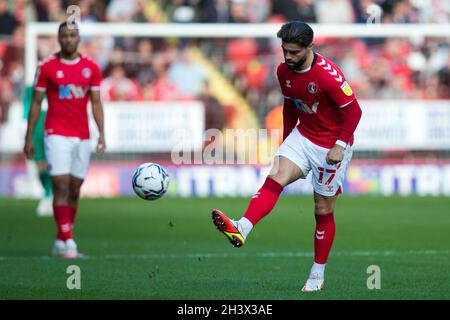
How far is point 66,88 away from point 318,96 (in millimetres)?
4062

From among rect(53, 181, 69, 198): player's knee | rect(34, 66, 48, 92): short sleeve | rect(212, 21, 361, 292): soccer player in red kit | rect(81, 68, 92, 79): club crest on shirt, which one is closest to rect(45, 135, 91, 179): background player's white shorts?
rect(53, 181, 69, 198): player's knee

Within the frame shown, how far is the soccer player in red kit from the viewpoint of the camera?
8906mm

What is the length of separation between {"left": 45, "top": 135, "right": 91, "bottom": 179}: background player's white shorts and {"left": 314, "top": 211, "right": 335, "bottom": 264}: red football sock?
3.77 m

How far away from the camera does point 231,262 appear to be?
11.5 m

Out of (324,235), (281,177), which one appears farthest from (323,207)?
(281,177)

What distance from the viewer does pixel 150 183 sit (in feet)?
33.3

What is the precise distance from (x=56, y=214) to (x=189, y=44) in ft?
36.8

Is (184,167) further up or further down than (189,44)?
further down

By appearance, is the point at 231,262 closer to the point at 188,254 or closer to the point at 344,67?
the point at 188,254

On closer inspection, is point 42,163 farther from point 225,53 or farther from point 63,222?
point 225,53

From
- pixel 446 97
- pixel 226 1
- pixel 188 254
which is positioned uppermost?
pixel 226 1
